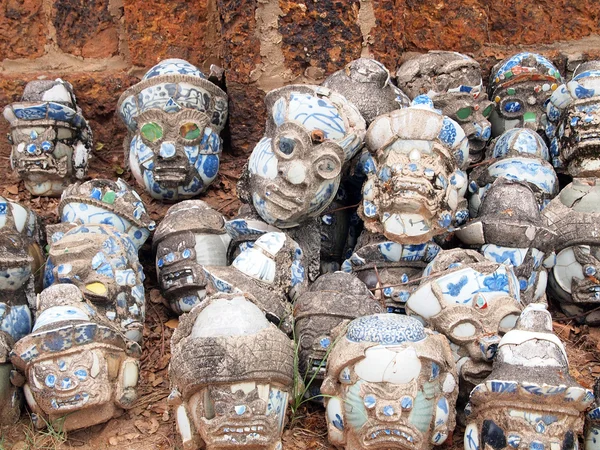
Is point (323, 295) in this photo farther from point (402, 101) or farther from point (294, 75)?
point (294, 75)

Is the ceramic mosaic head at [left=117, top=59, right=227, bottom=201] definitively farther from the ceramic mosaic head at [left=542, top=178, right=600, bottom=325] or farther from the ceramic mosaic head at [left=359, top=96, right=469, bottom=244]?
the ceramic mosaic head at [left=542, top=178, right=600, bottom=325]

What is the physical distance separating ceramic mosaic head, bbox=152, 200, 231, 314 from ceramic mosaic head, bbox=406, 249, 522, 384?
99 centimetres

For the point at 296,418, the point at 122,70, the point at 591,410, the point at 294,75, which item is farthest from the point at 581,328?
the point at 122,70

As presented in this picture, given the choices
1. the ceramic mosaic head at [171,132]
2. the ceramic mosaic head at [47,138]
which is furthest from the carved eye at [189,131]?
the ceramic mosaic head at [47,138]

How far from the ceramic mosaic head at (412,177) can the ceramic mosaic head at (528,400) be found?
2.79 feet

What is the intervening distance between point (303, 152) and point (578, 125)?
138cm

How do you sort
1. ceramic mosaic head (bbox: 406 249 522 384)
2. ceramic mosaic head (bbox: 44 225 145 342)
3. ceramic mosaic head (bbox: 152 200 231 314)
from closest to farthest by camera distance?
ceramic mosaic head (bbox: 406 249 522 384)
ceramic mosaic head (bbox: 44 225 145 342)
ceramic mosaic head (bbox: 152 200 231 314)

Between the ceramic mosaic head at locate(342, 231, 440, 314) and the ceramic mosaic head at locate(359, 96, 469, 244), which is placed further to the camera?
the ceramic mosaic head at locate(342, 231, 440, 314)

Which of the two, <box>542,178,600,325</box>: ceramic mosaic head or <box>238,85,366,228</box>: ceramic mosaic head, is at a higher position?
<box>238,85,366,228</box>: ceramic mosaic head

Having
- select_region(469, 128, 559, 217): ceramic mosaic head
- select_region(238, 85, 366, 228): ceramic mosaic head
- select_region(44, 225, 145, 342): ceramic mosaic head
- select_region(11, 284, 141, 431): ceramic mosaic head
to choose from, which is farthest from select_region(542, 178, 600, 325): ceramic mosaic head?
select_region(11, 284, 141, 431): ceramic mosaic head

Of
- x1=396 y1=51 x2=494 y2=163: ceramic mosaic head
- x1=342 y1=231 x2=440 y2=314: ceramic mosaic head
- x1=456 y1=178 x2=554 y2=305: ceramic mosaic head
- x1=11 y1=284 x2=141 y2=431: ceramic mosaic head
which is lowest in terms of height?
x1=11 y1=284 x2=141 y2=431: ceramic mosaic head

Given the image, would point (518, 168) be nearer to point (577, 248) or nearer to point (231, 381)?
point (577, 248)

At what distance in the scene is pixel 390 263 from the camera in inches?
176

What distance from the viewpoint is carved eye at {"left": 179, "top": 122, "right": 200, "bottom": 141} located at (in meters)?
5.00
